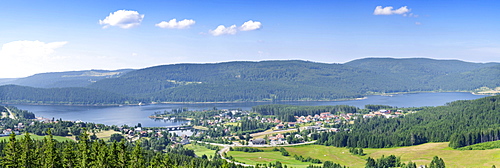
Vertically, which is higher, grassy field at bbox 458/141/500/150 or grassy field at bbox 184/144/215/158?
grassy field at bbox 458/141/500/150

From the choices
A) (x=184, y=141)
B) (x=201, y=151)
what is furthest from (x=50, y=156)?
(x=184, y=141)

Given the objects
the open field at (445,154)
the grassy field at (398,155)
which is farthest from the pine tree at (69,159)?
the open field at (445,154)

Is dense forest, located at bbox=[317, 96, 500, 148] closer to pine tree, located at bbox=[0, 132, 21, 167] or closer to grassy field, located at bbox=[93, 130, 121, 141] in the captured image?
grassy field, located at bbox=[93, 130, 121, 141]

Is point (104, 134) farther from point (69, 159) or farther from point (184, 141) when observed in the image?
point (69, 159)

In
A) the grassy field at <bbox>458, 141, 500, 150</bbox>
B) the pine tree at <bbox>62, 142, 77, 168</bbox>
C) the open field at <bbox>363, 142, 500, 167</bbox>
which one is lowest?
the open field at <bbox>363, 142, 500, 167</bbox>

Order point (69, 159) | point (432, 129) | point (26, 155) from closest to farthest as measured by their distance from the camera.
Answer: point (26, 155) → point (69, 159) → point (432, 129)

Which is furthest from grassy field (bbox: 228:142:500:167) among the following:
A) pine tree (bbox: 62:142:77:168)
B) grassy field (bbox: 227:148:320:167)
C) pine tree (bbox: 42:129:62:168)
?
pine tree (bbox: 42:129:62:168)
